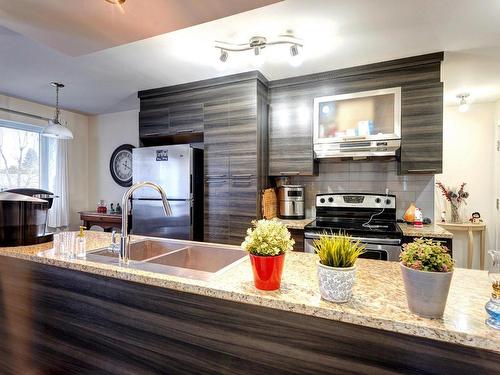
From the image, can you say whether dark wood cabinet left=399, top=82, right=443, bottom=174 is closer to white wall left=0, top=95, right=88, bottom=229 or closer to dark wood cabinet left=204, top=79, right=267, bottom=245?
dark wood cabinet left=204, top=79, right=267, bottom=245

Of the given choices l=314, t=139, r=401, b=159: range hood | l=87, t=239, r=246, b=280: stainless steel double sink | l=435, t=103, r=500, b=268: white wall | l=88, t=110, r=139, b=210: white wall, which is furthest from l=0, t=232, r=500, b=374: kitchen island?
l=435, t=103, r=500, b=268: white wall

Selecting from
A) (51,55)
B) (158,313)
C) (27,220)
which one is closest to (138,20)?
(27,220)

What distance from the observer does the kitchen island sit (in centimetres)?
78

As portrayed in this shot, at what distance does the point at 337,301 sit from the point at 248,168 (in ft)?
6.97

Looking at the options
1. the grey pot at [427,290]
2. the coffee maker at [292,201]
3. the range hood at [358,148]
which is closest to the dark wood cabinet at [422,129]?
the range hood at [358,148]

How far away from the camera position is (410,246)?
0.83 m

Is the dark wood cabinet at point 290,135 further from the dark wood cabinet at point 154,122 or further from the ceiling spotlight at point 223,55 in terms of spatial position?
the dark wood cabinet at point 154,122

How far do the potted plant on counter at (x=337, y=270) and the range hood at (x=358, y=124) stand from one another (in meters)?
2.01

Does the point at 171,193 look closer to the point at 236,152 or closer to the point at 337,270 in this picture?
the point at 236,152

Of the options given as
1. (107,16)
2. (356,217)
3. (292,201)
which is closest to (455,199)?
(356,217)

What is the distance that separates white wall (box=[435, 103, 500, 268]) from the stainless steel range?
4.92 ft

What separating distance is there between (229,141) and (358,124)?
1293mm

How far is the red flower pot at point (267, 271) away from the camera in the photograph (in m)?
0.98

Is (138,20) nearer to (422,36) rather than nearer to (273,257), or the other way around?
(273,257)
